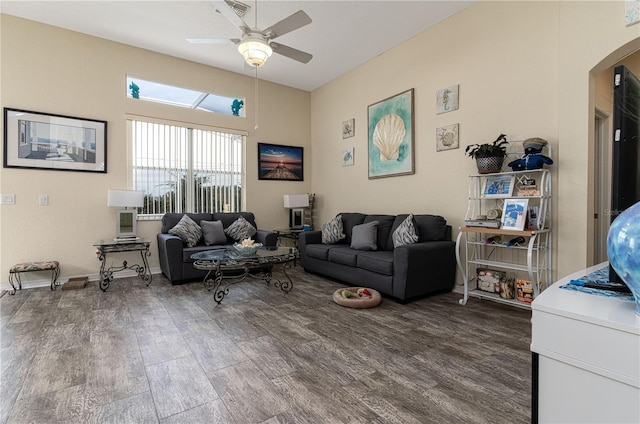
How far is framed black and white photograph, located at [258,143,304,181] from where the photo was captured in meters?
5.88

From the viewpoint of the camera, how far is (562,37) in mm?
2908

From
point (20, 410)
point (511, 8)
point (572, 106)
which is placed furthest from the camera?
point (511, 8)

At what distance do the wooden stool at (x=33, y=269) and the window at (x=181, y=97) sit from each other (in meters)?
2.57

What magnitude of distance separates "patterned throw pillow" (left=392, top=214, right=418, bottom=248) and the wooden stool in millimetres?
4287

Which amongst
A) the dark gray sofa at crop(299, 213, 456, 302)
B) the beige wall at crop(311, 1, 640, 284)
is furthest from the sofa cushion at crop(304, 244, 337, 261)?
the beige wall at crop(311, 1, 640, 284)

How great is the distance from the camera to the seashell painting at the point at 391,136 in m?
4.42

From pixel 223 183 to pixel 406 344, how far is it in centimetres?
424

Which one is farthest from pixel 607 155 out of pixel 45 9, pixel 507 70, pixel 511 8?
pixel 45 9

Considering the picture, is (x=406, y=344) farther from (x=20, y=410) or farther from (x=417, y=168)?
(x=417, y=168)

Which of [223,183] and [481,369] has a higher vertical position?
[223,183]

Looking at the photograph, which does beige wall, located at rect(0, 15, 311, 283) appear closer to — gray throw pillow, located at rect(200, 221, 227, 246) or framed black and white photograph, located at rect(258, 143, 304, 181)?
gray throw pillow, located at rect(200, 221, 227, 246)

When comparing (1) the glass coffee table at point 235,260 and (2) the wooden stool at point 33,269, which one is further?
(2) the wooden stool at point 33,269

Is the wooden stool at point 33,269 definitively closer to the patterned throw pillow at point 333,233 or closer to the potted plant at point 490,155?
the patterned throw pillow at point 333,233

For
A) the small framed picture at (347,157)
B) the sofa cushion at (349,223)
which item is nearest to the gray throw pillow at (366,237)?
the sofa cushion at (349,223)
